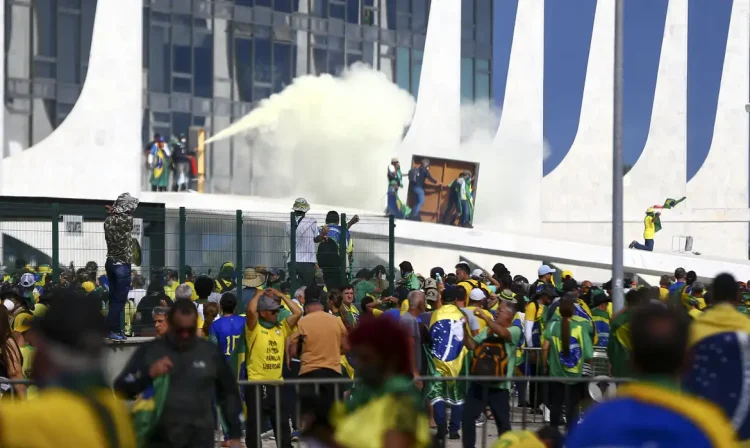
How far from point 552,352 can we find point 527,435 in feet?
19.0

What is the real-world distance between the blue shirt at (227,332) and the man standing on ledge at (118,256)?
2541 mm

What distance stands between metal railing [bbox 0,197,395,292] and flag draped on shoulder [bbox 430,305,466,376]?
463 cm

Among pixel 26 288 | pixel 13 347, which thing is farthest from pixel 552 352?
pixel 26 288

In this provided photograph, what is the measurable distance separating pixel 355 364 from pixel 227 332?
611 cm

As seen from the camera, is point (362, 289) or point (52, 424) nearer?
point (52, 424)

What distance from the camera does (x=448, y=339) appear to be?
11.3 meters

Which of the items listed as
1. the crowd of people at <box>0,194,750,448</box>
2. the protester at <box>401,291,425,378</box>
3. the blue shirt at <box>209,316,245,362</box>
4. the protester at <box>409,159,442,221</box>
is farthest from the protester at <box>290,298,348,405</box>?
the protester at <box>409,159,442,221</box>

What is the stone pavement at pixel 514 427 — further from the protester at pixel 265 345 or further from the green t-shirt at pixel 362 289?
the green t-shirt at pixel 362 289

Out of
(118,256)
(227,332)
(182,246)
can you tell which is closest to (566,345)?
(227,332)

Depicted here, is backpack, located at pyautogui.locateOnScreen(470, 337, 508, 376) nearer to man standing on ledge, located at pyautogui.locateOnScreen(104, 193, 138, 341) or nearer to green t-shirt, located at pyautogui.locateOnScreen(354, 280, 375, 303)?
man standing on ledge, located at pyautogui.locateOnScreen(104, 193, 138, 341)

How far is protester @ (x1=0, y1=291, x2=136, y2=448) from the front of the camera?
3568 mm

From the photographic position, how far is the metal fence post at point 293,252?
16.1 metres

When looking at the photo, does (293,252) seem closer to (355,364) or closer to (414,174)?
(355,364)

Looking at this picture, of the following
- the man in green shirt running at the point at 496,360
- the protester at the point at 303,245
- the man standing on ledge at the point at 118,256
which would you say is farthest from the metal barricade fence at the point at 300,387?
the protester at the point at 303,245
